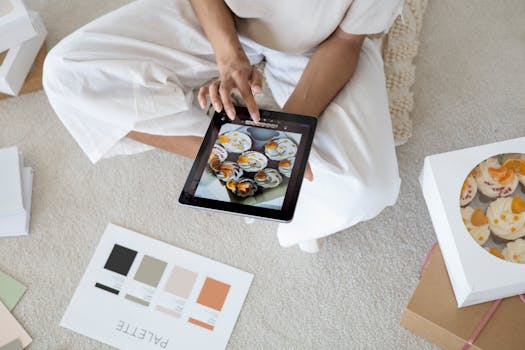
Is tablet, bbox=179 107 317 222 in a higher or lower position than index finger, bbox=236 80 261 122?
lower

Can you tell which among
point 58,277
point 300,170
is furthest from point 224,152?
point 58,277

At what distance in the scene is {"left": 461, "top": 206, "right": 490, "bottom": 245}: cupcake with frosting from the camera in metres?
0.81

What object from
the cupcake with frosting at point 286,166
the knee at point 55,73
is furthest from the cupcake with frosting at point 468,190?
the knee at point 55,73

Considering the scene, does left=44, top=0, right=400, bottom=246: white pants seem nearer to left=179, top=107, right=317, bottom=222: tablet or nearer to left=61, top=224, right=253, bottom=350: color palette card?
left=179, top=107, right=317, bottom=222: tablet

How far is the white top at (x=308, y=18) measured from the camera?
36.6 inches

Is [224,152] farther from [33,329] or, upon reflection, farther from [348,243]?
[33,329]

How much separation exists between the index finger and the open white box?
0.98ft

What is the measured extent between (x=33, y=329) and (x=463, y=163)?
3.19 feet

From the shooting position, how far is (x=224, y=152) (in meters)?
0.89

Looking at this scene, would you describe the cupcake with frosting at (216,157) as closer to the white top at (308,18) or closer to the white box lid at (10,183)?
the white top at (308,18)

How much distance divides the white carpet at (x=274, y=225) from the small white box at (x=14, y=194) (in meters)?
0.02

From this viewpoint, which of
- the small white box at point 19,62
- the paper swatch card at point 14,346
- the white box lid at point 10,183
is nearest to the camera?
the paper swatch card at point 14,346

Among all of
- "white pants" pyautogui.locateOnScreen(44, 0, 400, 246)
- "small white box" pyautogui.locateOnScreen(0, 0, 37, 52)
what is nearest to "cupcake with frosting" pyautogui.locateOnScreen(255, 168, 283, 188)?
"white pants" pyautogui.locateOnScreen(44, 0, 400, 246)

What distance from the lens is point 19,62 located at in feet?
4.65
